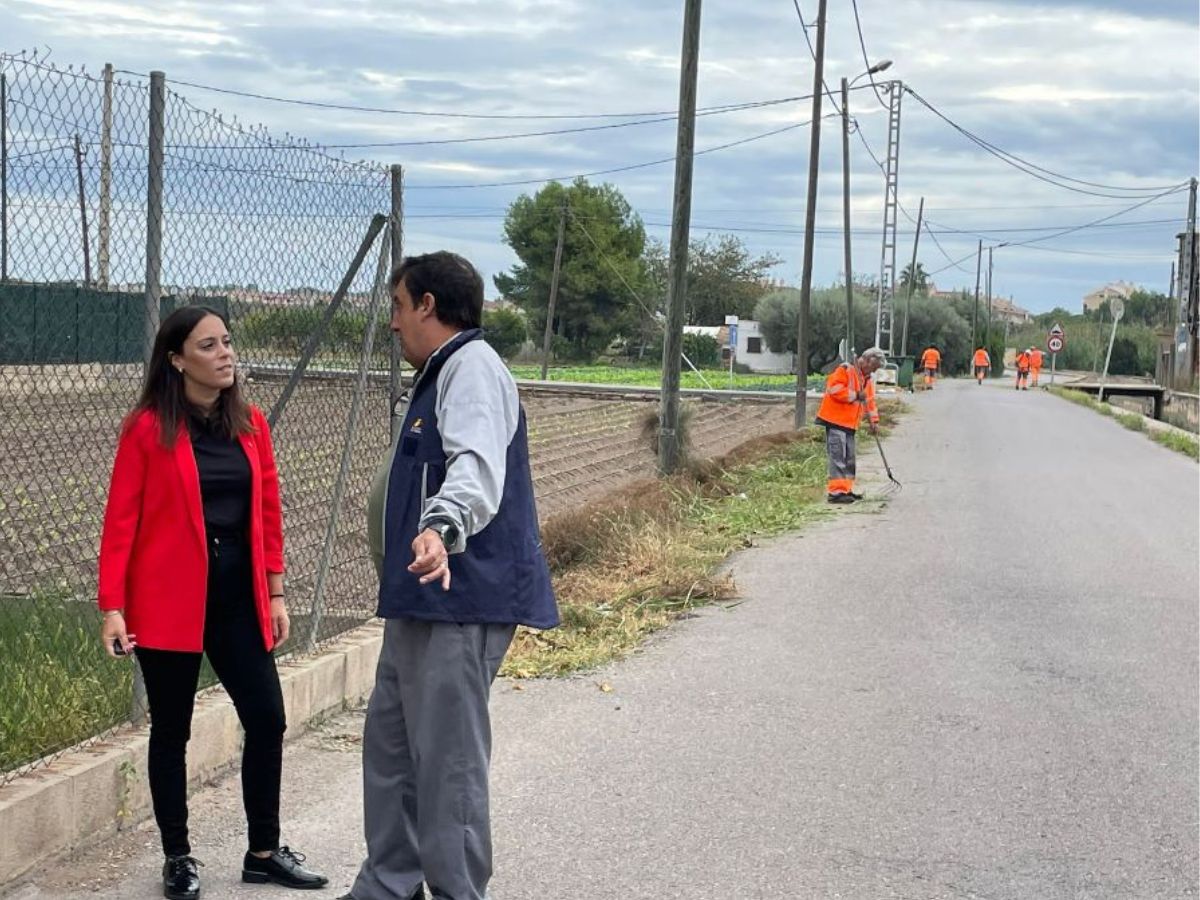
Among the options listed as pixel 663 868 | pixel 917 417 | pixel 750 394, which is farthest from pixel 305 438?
pixel 750 394

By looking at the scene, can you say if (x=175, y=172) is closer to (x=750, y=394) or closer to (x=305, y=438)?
(x=305, y=438)

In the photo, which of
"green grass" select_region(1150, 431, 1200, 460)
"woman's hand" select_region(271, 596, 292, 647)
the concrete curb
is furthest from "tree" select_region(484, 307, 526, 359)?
"woman's hand" select_region(271, 596, 292, 647)

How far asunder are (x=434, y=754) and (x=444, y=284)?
1.26 meters

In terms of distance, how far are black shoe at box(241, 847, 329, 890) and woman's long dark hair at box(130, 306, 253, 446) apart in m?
1.30

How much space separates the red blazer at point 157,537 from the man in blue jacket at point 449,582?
1.87 ft

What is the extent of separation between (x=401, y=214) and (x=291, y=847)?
10.5 feet

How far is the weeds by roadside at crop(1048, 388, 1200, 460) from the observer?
27.3m

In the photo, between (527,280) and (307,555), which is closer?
(307,555)

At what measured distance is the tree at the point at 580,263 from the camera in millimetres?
89625

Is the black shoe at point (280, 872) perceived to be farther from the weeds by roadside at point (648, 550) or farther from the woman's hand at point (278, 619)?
the weeds by roadside at point (648, 550)

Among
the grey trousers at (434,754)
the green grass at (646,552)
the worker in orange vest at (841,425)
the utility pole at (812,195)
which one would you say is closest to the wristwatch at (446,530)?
the grey trousers at (434,754)

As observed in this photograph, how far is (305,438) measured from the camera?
9.41 meters

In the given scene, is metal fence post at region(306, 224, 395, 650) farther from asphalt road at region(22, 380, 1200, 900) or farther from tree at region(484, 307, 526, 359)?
tree at region(484, 307, 526, 359)

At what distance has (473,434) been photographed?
4.18 meters
